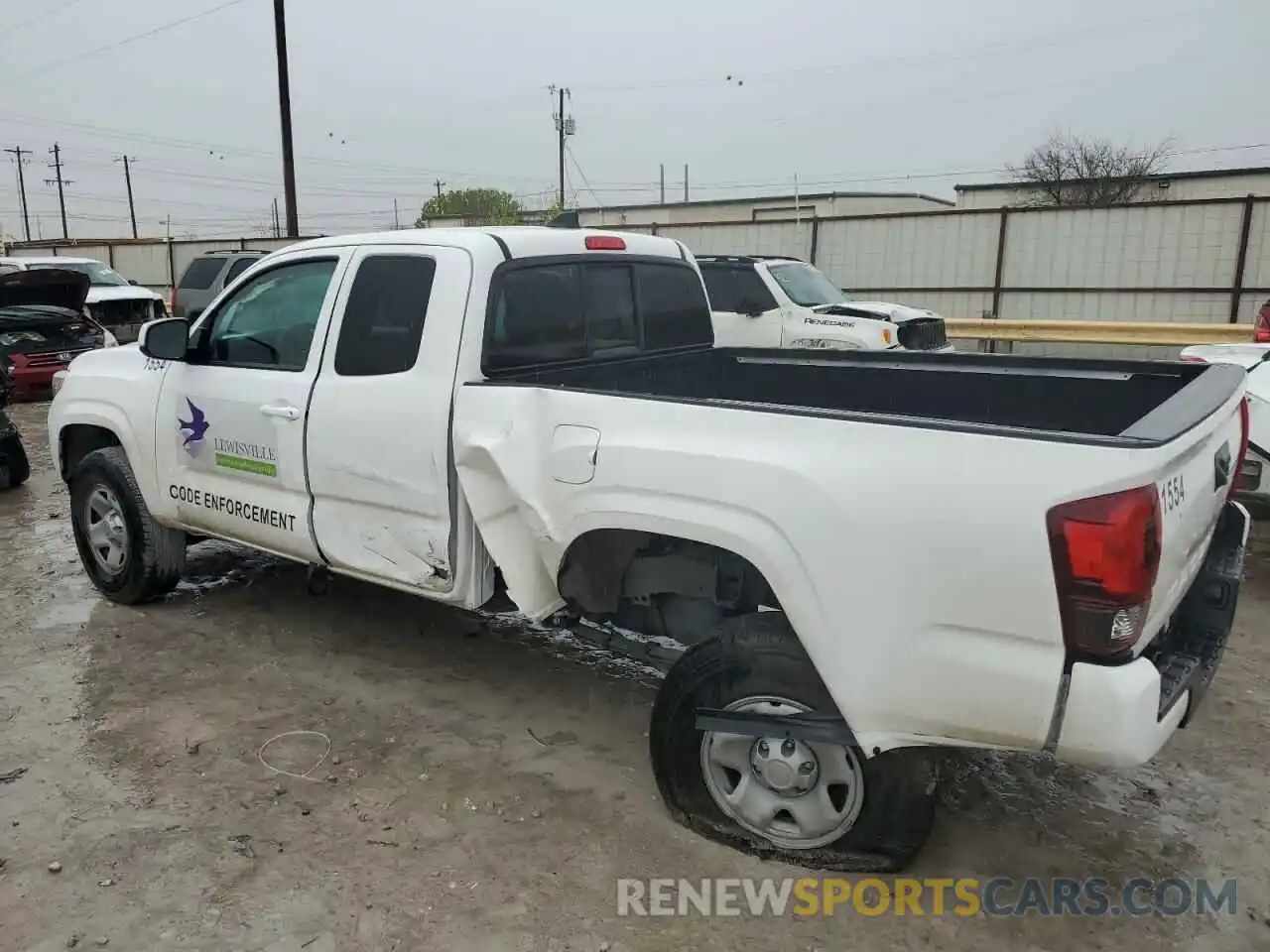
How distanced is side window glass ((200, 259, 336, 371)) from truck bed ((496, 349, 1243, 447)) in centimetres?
113

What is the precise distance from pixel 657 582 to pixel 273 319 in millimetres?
2381

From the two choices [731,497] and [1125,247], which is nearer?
[731,497]

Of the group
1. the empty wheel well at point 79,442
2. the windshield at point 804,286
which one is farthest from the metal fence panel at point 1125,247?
the empty wheel well at point 79,442

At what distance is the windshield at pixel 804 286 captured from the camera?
11.4 metres

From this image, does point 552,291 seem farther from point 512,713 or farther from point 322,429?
point 512,713

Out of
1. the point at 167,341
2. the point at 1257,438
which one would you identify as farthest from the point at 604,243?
the point at 1257,438

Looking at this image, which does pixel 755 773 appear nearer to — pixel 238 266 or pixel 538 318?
pixel 538 318

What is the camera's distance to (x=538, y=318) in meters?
3.96

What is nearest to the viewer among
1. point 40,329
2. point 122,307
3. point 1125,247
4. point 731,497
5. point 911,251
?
point 731,497

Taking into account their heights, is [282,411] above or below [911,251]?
below

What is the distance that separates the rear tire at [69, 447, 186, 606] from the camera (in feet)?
16.9

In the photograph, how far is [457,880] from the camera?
3.03 m

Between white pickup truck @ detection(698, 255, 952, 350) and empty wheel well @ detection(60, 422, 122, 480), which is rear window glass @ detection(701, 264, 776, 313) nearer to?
white pickup truck @ detection(698, 255, 952, 350)

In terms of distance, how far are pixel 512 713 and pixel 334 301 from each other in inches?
75.0
